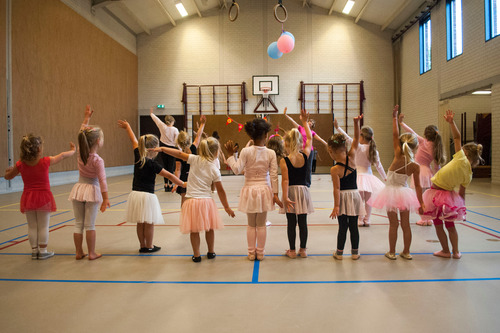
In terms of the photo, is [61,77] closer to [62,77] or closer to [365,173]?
[62,77]

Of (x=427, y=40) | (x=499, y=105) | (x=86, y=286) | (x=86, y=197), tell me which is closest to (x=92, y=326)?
(x=86, y=286)

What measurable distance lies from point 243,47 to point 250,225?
15.4 metres

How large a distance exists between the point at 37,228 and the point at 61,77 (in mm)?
9725

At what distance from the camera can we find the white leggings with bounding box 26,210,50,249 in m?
3.56

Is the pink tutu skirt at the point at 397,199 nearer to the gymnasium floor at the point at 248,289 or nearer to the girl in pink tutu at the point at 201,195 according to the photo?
the gymnasium floor at the point at 248,289

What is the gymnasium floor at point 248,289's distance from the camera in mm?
2168

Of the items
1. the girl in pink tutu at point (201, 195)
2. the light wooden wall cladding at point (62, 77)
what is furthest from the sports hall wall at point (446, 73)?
the light wooden wall cladding at point (62, 77)

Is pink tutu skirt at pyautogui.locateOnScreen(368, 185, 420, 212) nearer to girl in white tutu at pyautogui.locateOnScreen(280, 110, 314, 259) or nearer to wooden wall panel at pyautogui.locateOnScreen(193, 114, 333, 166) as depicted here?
girl in white tutu at pyautogui.locateOnScreen(280, 110, 314, 259)

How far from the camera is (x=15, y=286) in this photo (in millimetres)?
2816

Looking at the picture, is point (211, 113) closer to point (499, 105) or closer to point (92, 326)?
point (499, 105)

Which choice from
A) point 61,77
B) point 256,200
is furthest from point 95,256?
point 61,77

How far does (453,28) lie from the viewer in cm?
1248

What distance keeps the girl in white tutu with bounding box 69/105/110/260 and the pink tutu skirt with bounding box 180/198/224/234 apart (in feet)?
2.74

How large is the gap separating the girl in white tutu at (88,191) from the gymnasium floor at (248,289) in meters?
0.23
